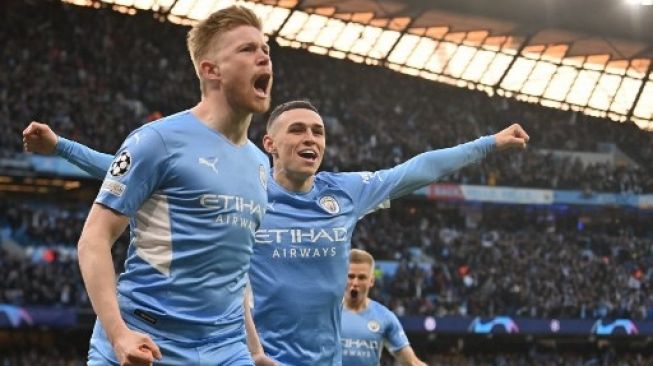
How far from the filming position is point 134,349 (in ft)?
11.1

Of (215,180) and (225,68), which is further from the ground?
(225,68)

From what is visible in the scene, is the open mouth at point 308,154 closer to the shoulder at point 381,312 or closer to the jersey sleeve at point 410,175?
the jersey sleeve at point 410,175

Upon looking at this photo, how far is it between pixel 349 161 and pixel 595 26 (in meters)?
13.8

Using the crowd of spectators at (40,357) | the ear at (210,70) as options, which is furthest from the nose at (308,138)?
the crowd of spectators at (40,357)

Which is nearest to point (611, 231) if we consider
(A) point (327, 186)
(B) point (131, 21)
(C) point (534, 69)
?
(C) point (534, 69)

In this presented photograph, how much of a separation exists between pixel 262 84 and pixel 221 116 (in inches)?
8.7

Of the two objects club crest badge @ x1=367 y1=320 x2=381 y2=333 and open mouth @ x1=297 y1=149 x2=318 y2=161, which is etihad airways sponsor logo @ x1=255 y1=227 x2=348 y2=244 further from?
club crest badge @ x1=367 y1=320 x2=381 y2=333

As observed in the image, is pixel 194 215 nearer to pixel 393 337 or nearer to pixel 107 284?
pixel 107 284

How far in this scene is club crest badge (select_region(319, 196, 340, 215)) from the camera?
599 centimetres

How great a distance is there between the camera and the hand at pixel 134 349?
3.38 metres

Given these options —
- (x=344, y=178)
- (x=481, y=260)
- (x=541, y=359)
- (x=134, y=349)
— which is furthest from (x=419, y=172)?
(x=541, y=359)

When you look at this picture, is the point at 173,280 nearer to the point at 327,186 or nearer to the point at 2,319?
the point at 327,186

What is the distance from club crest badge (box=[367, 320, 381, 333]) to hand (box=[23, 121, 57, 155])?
5.37 m

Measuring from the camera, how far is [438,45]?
48.3 metres
